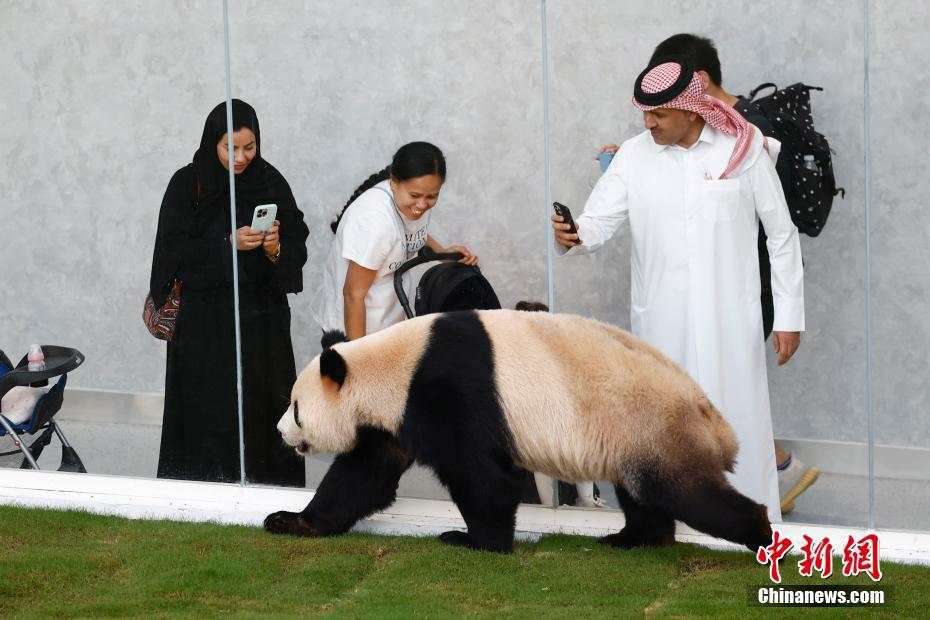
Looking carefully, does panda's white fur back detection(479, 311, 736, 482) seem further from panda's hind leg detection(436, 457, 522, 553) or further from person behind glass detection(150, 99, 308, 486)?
person behind glass detection(150, 99, 308, 486)

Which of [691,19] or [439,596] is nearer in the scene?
[439,596]

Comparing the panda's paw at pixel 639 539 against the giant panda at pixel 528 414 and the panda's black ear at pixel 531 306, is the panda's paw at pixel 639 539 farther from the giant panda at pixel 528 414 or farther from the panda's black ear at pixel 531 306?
the panda's black ear at pixel 531 306

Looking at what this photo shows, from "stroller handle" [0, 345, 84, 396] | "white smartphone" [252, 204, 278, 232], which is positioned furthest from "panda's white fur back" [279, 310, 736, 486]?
"stroller handle" [0, 345, 84, 396]

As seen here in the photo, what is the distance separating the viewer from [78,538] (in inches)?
209

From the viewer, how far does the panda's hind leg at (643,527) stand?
5.11 metres

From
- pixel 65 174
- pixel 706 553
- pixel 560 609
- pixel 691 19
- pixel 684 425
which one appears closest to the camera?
pixel 560 609

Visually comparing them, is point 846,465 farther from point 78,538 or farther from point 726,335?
point 78,538

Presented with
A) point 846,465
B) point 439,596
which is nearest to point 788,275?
point 846,465

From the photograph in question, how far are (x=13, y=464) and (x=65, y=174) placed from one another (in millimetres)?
1324

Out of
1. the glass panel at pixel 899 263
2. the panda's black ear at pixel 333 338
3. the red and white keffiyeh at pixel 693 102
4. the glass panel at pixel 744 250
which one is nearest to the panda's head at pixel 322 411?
the panda's black ear at pixel 333 338

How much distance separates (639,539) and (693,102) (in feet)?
5.40

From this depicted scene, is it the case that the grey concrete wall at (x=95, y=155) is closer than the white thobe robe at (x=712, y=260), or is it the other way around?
the white thobe robe at (x=712, y=260)

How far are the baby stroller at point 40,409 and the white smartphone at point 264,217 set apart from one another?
1015 mm

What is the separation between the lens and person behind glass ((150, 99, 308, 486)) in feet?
19.2
